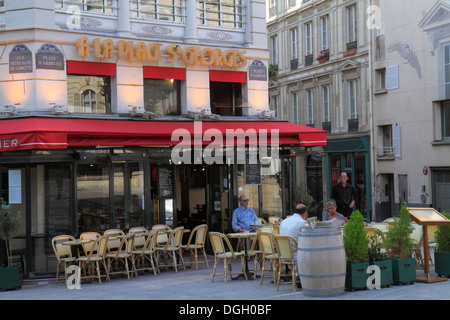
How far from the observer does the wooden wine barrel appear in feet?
31.6

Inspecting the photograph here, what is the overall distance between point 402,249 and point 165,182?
671 centimetres

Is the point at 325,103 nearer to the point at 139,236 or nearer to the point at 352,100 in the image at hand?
the point at 352,100

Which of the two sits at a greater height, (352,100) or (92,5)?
(92,5)

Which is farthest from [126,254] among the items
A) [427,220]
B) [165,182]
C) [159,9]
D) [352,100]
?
[352,100]

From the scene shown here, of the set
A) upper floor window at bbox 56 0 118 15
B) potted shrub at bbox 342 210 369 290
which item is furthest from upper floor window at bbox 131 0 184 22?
potted shrub at bbox 342 210 369 290

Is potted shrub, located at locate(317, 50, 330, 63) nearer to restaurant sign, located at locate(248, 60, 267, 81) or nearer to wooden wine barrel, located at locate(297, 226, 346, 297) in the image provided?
restaurant sign, located at locate(248, 60, 267, 81)

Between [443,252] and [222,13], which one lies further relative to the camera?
[222,13]

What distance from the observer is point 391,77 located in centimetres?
2730

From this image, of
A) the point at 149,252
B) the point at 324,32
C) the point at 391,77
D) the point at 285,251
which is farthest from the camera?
the point at 324,32

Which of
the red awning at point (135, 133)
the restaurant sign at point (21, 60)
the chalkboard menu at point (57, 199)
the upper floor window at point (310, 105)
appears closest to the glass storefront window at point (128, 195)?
the red awning at point (135, 133)

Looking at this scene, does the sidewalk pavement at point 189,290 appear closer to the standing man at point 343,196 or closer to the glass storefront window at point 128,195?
the glass storefront window at point 128,195

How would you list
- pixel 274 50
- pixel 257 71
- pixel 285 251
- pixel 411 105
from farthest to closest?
pixel 274 50 < pixel 411 105 < pixel 257 71 < pixel 285 251
